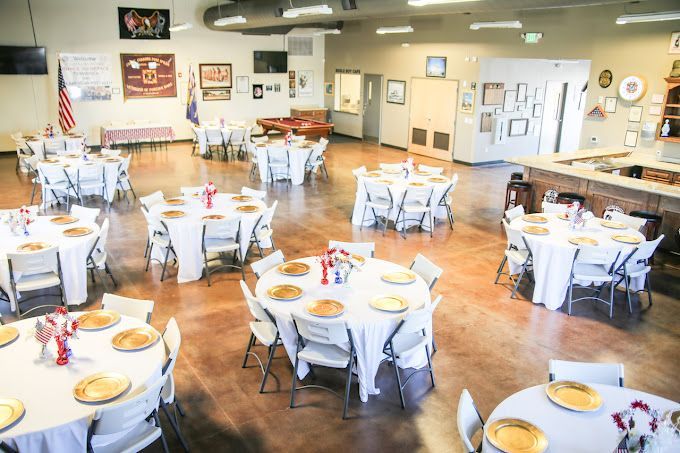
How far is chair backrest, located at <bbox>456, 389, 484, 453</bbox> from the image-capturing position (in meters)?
2.93

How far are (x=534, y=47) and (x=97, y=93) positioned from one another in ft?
38.5

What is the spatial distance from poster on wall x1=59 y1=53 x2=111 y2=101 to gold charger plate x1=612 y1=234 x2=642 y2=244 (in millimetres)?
14086

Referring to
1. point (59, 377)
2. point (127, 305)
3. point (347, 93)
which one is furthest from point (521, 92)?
point (59, 377)

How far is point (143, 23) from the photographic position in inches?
607

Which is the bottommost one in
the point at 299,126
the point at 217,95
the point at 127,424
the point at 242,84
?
the point at 127,424

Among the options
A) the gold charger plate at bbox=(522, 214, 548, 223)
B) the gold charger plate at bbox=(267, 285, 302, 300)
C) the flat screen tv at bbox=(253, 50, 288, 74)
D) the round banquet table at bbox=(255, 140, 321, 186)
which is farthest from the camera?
the flat screen tv at bbox=(253, 50, 288, 74)

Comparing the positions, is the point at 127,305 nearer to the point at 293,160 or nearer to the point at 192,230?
the point at 192,230

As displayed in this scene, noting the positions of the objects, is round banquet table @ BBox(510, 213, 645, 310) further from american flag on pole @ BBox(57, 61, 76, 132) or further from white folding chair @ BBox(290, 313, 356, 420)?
american flag on pole @ BBox(57, 61, 76, 132)

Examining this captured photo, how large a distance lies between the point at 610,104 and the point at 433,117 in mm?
5443

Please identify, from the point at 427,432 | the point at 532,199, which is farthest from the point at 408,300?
the point at 532,199

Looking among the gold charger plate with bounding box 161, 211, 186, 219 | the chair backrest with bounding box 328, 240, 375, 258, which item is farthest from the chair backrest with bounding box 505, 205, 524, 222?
the gold charger plate with bounding box 161, 211, 186, 219

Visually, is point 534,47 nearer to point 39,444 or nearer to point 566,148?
point 566,148

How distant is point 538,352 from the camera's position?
5.23 metres

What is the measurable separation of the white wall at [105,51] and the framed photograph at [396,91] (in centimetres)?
407
